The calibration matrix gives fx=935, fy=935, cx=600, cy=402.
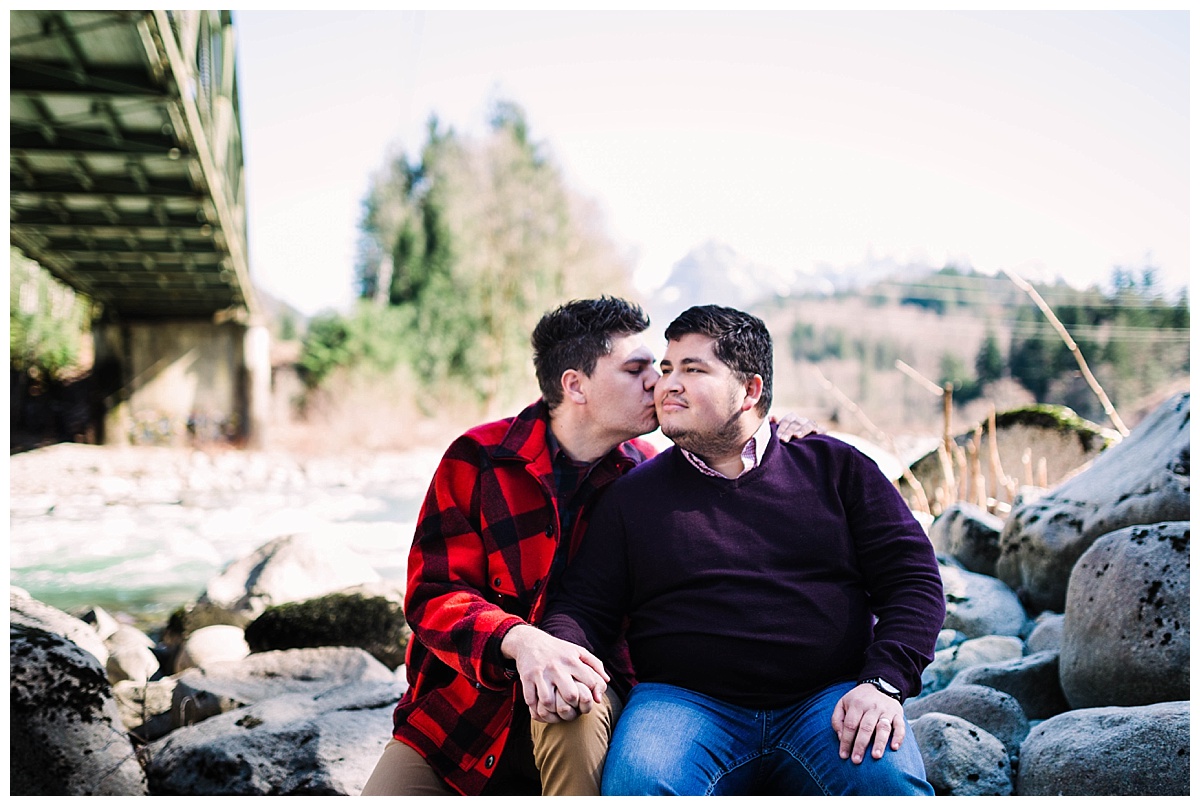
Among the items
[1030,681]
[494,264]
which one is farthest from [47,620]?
[494,264]

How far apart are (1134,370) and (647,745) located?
1379 inches

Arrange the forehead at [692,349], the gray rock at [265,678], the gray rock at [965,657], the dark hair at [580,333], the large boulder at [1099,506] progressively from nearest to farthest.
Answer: the forehead at [692,349], the dark hair at [580,333], the large boulder at [1099,506], the gray rock at [965,657], the gray rock at [265,678]

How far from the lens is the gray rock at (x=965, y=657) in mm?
3736

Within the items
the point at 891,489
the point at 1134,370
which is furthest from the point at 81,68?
the point at 1134,370

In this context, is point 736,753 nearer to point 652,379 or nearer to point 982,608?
point 652,379

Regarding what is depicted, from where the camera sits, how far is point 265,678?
4.19 m

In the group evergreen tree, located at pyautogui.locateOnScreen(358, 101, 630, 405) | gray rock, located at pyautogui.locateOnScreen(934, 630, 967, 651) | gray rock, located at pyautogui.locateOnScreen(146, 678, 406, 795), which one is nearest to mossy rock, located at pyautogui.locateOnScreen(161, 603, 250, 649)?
gray rock, located at pyautogui.locateOnScreen(146, 678, 406, 795)

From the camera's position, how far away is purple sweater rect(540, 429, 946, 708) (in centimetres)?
209

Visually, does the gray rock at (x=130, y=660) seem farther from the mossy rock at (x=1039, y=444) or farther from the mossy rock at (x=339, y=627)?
the mossy rock at (x=1039, y=444)

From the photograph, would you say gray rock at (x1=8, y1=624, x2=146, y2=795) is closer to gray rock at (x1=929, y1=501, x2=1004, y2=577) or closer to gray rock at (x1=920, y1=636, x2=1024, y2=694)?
gray rock at (x1=920, y1=636, x2=1024, y2=694)

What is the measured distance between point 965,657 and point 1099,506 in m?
0.83

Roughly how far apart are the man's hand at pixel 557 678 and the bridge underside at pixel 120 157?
5985 millimetres

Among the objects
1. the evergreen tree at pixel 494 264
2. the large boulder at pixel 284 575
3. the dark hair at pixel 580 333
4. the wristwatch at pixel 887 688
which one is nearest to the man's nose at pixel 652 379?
the dark hair at pixel 580 333

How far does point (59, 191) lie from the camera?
38.9 feet
